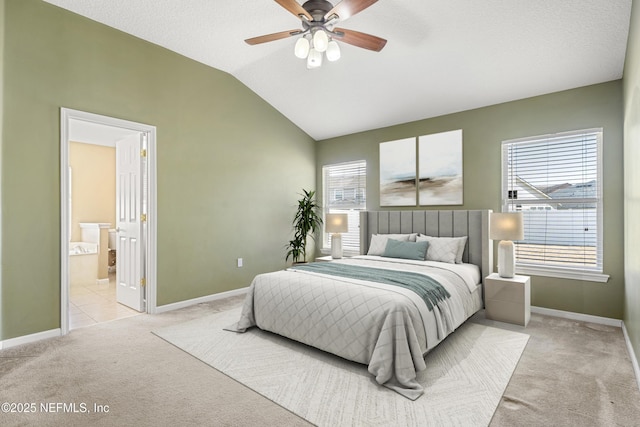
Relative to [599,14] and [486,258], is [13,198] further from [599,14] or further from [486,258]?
[599,14]

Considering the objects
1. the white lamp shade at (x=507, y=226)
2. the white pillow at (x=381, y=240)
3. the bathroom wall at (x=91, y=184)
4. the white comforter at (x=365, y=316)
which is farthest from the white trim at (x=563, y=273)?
the bathroom wall at (x=91, y=184)

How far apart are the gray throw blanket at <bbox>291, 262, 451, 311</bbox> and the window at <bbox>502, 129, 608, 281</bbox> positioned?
5.99 feet

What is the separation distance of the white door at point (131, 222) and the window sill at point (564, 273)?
4.70 m

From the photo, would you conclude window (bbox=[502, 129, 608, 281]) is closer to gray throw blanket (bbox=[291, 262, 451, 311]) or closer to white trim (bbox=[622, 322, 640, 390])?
white trim (bbox=[622, 322, 640, 390])

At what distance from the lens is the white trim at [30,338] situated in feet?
9.64

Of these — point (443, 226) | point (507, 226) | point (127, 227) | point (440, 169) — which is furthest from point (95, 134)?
point (507, 226)

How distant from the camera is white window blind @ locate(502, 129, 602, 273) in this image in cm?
365

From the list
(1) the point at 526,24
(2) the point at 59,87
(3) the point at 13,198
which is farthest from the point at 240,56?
(1) the point at 526,24

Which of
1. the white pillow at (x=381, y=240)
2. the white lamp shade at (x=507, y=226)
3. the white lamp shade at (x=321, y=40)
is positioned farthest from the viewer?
the white pillow at (x=381, y=240)

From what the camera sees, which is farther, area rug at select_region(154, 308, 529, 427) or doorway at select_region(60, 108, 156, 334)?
doorway at select_region(60, 108, 156, 334)

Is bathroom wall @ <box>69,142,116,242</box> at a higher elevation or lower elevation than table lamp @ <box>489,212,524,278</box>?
higher

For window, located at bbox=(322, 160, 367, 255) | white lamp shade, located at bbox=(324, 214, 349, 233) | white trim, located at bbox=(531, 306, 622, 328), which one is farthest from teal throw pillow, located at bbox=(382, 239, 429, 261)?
white trim, located at bbox=(531, 306, 622, 328)

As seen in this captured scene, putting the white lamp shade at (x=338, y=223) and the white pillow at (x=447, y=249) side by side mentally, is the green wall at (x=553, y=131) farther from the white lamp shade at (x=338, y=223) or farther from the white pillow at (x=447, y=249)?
the white lamp shade at (x=338, y=223)

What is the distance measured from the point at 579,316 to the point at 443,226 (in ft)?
5.74
